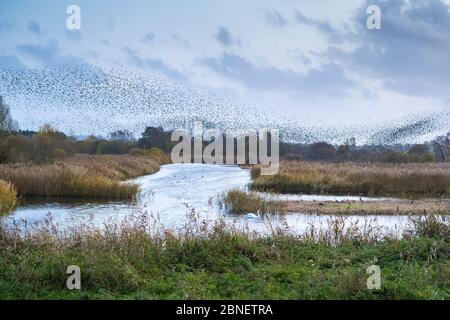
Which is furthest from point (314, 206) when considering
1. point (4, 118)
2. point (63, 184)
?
point (4, 118)

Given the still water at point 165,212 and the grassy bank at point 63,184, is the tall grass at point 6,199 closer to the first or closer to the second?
the still water at point 165,212

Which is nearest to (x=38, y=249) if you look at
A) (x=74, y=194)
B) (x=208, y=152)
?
(x=74, y=194)

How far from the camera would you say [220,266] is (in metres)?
8.15

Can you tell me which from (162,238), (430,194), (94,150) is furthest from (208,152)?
(162,238)

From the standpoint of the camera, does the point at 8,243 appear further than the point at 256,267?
Yes

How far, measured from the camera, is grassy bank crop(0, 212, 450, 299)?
21.4ft

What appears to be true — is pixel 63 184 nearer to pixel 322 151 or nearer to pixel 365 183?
pixel 365 183

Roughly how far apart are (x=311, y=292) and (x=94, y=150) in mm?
65442

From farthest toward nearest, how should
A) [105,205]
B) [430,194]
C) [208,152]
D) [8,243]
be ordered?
[208,152] < [430,194] < [105,205] < [8,243]

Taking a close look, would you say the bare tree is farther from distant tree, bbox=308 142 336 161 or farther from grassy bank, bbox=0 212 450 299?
distant tree, bbox=308 142 336 161

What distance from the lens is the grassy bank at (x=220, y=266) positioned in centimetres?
651

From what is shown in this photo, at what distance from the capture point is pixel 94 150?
69.2 meters
